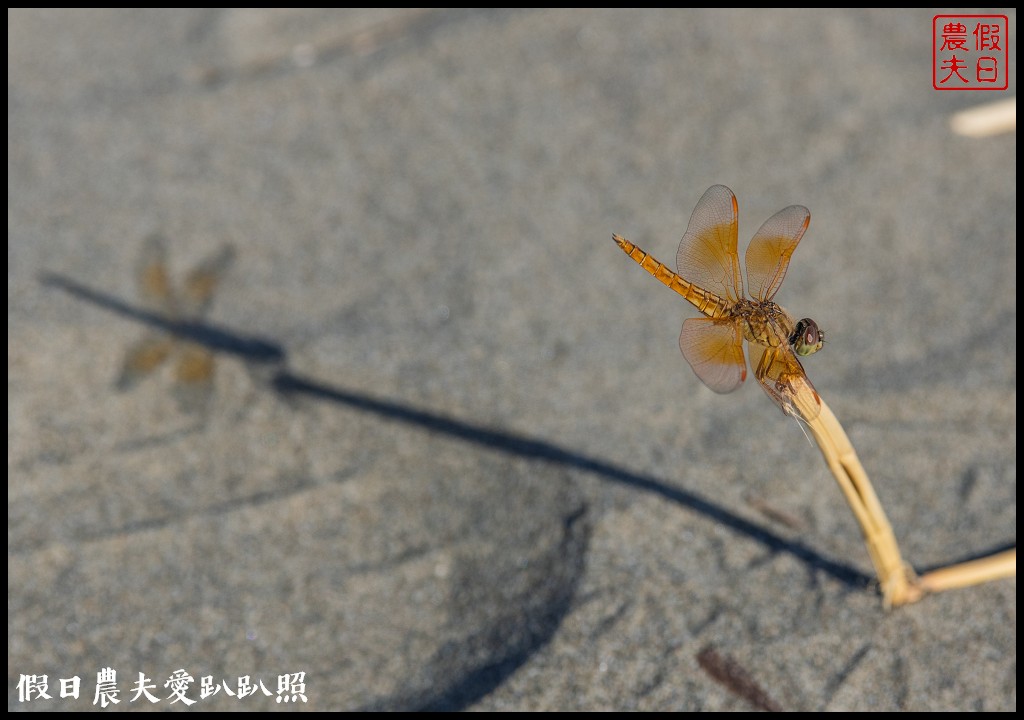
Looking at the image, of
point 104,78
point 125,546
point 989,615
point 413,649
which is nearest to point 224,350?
point 125,546

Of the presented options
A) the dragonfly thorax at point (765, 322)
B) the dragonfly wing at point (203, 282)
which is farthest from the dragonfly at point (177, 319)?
the dragonfly thorax at point (765, 322)

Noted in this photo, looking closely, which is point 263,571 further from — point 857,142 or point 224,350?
point 857,142

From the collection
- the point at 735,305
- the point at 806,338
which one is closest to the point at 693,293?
the point at 735,305

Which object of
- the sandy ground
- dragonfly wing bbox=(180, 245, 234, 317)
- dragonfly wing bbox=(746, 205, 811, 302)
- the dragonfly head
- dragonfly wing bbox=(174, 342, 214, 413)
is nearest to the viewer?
the dragonfly head

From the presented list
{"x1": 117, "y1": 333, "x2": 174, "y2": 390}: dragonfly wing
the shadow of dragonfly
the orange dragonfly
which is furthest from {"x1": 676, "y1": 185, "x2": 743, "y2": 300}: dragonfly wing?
{"x1": 117, "y1": 333, "x2": 174, "y2": 390}: dragonfly wing

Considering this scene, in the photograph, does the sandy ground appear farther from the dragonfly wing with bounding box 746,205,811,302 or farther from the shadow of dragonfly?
the dragonfly wing with bounding box 746,205,811,302

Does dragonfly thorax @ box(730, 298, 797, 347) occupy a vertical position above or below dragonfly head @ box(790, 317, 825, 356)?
above

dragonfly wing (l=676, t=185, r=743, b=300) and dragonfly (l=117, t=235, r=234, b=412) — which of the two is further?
dragonfly (l=117, t=235, r=234, b=412)
